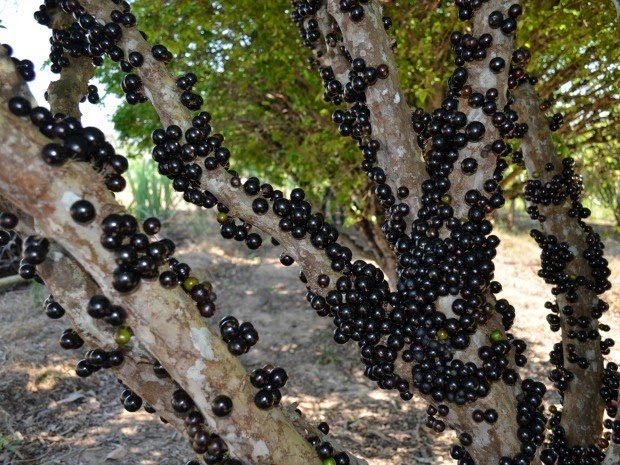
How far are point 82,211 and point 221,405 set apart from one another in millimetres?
731

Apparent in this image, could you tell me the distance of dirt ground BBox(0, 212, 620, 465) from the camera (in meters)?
4.85

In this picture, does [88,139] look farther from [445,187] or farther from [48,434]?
[48,434]

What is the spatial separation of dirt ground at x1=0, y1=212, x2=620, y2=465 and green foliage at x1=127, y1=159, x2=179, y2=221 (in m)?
2.12

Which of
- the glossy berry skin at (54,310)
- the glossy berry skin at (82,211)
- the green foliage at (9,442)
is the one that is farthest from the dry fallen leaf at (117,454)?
the glossy berry skin at (82,211)

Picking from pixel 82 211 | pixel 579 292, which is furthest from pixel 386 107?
pixel 579 292

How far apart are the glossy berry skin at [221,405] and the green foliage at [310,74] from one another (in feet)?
10.7

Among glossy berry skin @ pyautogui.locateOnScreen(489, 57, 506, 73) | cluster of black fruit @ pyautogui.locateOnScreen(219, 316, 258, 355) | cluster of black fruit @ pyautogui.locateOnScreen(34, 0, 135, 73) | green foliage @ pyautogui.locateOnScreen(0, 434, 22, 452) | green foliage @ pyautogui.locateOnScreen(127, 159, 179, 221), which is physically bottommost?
green foliage @ pyautogui.locateOnScreen(0, 434, 22, 452)

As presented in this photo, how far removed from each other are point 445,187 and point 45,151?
166 centimetres

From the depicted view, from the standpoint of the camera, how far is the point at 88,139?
1637mm

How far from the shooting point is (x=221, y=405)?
1.66m

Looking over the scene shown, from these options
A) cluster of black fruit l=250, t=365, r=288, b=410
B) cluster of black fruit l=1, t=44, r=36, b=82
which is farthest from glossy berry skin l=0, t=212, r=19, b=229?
cluster of black fruit l=250, t=365, r=288, b=410

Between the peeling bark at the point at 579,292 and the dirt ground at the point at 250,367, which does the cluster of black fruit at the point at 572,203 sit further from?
the dirt ground at the point at 250,367

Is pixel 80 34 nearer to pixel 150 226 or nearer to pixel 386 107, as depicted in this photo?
pixel 150 226

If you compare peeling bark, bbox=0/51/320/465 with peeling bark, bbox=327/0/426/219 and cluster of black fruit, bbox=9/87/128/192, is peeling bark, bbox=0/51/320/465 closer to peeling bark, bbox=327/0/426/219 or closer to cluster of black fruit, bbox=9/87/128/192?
cluster of black fruit, bbox=9/87/128/192
